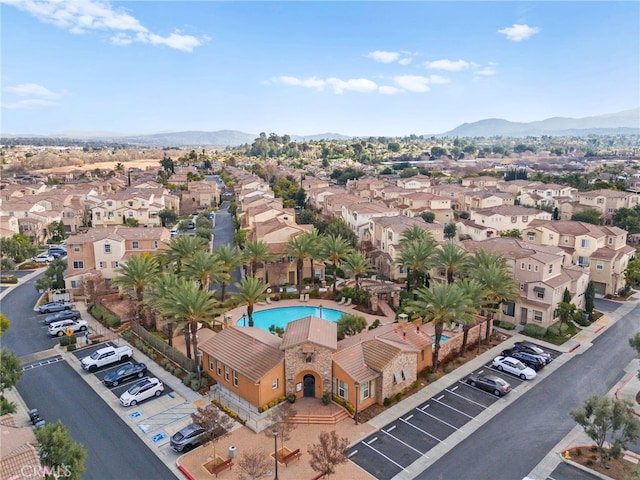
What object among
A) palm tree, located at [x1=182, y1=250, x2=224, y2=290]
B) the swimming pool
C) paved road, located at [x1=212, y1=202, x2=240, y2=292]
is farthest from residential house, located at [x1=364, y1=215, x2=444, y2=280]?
palm tree, located at [x1=182, y1=250, x2=224, y2=290]

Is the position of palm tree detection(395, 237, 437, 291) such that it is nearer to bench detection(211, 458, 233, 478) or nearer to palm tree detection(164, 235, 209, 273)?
palm tree detection(164, 235, 209, 273)

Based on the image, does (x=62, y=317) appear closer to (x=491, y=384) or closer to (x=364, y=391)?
(x=364, y=391)

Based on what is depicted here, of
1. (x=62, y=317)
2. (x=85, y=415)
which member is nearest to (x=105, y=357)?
(x=85, y=415)

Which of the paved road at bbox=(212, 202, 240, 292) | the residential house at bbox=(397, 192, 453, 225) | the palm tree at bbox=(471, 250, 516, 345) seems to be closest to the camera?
→ the palm tree at bbox=(471, 250, 516, 345)

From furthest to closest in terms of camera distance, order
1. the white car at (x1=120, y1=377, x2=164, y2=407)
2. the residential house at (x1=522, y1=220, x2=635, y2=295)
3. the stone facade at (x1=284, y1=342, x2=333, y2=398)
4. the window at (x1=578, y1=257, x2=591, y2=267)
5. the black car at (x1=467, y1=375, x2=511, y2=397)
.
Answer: the window at (x1=578, y1=257, x2=591, y2=267), the residential house at (x1=522, y1=220, x2=635, y2=295), the black car at (x1=467, y1=375, x2=511, y2=397), the white car at (x1=120, y1=377, x2=164, y2=407), the stone facade at (x1=284, y1=342, x2=333, y2=398)

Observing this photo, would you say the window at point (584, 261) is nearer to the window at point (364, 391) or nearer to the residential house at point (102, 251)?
the window at point (364, 391)

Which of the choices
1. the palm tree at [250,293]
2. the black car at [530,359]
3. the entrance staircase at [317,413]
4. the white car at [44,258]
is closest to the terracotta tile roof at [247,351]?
the entrance staircase at [317,413]

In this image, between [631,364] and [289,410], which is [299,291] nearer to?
[289,410]
